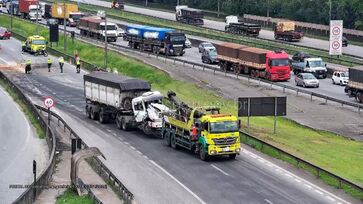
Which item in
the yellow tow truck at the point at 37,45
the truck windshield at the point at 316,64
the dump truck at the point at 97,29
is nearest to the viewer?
the truck windshield at the point at 316,64

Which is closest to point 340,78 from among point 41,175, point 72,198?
point 41,175

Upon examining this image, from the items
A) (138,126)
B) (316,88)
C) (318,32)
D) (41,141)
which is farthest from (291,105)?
(318,32)

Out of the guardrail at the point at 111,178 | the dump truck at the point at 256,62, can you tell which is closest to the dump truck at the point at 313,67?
the dump truck at the point at 256,62

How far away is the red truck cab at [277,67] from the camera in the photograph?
82688mm

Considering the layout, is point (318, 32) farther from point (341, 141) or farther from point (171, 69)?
point (341, 141)

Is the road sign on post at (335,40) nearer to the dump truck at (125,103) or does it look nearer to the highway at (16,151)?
the dump truck at (125,103)

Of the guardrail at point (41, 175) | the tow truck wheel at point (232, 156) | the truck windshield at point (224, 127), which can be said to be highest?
the truck windshield at point (224, 127)

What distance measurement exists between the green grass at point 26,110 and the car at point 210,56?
2813cm

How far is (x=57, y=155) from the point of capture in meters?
44.2

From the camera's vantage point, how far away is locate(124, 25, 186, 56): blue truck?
332 ft

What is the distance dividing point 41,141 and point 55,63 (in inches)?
1736

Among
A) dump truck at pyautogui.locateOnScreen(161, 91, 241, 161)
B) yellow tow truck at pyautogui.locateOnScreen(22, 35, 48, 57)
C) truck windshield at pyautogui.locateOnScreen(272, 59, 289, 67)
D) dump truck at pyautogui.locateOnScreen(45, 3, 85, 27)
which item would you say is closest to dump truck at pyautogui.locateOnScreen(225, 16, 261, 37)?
dump truck at pyautogui.locateOnScreen(45, 3, 85, 27)

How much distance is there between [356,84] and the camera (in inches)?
2879

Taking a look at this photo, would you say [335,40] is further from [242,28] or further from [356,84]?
[242,28]
